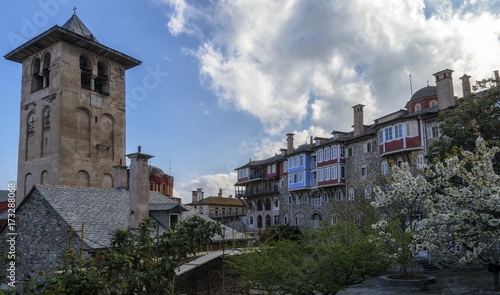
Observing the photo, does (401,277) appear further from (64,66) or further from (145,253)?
(64,66)

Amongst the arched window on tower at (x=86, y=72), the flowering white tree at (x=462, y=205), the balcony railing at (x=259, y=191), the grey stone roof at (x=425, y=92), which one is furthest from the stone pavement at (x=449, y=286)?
the balcony railing at (x=259, y=191)

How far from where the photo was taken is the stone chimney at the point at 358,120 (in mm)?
42147

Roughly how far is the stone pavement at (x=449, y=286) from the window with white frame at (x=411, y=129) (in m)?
12.0

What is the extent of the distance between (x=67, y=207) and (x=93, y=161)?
1952 cm

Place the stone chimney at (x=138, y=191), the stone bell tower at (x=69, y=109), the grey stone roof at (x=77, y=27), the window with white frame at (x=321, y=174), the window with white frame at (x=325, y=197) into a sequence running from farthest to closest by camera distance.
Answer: the window with white frame at (x=325, y=197) → the window with white frame at (x=321, y=174) → the grey stone roof at (x=77, y=27) → the stone bell tower at (x=69, y=109) → the stone chimney at (x=138, y=191)

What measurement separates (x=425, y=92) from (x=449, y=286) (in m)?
25.7

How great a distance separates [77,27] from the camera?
37844 mm

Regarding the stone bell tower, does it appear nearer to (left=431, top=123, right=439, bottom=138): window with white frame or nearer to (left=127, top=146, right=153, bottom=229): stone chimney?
(left=127, top=146, right=153, bottom=229): stone chimney

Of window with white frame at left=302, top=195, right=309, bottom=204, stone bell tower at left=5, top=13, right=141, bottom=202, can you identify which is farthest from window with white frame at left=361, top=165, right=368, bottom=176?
stone bell tower at left=5, top=13, right=141, bottom=202

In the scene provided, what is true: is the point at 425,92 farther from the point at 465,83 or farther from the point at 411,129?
the point at 411,129

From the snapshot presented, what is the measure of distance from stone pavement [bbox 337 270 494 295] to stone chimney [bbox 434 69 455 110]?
13.5m

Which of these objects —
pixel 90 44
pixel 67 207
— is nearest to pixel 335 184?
pixel 90 44

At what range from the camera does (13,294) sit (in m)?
8.13

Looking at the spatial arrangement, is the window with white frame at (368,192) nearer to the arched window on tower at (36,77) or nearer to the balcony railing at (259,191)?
the balcony railing at (259,191)
